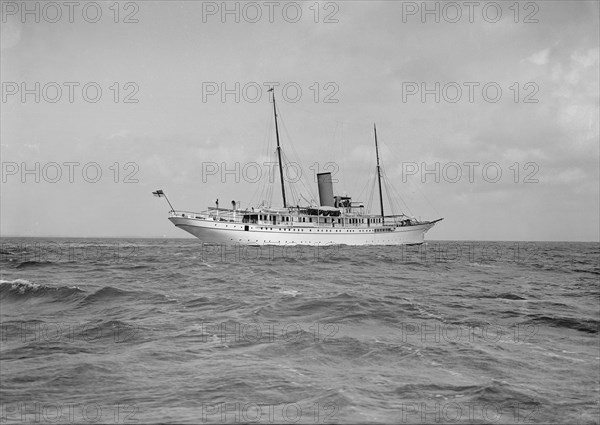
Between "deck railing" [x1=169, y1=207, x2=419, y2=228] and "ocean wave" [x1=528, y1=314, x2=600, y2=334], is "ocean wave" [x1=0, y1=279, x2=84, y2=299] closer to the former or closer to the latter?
"ocean wave" [x1=528, y1=314, x2=600, y2=334]

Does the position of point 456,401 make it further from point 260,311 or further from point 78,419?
point 260,311

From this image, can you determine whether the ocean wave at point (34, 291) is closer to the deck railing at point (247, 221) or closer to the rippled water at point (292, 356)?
the rippled water at point (292, 356)

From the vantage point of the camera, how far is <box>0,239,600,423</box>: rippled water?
900 centimetres

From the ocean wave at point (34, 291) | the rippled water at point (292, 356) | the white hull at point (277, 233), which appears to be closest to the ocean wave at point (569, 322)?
the rippled water at point (292, 356)

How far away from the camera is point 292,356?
1263cm

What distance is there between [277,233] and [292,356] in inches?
2661

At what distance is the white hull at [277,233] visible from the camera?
→ 254 ft

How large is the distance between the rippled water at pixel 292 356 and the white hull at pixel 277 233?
5167cm

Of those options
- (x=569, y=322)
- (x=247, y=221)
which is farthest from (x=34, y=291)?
(x=247, y=221)

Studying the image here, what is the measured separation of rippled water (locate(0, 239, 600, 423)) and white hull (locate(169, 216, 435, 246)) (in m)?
51.7

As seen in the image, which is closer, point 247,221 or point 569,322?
point 569,322

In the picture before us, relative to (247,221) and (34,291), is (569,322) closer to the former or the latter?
(34,291)

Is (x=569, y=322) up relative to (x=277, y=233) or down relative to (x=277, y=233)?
down

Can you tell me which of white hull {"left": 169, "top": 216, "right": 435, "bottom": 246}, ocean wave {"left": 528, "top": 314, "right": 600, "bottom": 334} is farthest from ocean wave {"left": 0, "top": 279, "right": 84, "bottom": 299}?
white hull {"left": 169, "top": 216, "right": 435, "bottom": 246}
